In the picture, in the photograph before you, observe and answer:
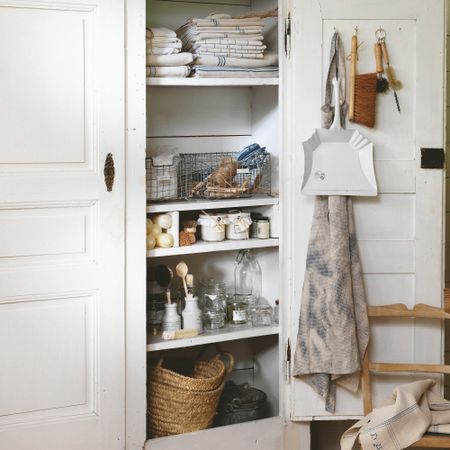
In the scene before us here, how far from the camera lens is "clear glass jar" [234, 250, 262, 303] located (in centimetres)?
302

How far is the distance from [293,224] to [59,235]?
79 cm

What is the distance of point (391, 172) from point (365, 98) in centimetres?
27

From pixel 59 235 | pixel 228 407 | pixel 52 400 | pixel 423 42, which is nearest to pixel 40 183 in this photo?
pixel 59 235

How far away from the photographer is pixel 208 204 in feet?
8.82

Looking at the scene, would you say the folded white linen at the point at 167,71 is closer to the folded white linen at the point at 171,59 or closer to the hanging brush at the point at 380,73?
the folded white linen at the point at 171,59

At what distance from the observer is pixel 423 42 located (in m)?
2.54

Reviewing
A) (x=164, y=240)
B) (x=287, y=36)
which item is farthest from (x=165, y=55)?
(x=164, y=240)

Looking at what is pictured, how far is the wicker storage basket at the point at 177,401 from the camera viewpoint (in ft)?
8.64

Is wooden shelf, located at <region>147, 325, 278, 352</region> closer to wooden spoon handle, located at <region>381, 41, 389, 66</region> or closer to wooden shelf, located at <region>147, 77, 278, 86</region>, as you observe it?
wooden shelf, located at <region>147, 77, 278, 86</region>

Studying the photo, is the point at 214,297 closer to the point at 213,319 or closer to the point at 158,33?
the point at 213,319

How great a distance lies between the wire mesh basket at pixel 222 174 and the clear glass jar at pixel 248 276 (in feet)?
1.03

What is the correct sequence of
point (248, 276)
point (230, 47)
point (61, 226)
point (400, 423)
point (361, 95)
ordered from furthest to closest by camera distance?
point (248, 276)
point (230, 47)
point (361, 95)
point (61, 226)
point (400, 423)

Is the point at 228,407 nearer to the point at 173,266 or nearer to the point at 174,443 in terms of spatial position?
the point at 174,443

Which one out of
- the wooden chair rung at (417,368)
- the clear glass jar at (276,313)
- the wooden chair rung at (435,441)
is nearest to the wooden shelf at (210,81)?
the clear glass jar at (276,313)
